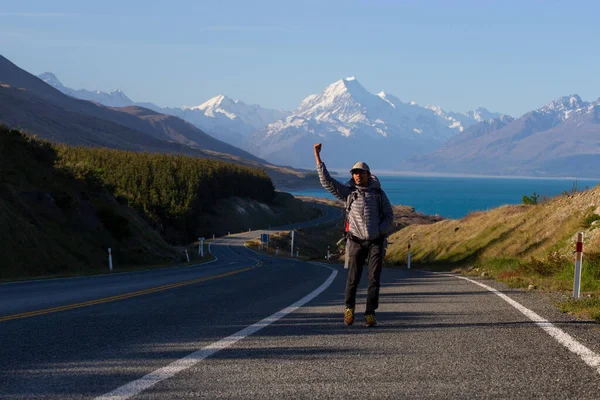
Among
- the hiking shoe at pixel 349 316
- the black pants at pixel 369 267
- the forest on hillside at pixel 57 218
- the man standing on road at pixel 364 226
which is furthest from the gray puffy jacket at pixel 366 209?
the forest on hillside at pixel 57 218

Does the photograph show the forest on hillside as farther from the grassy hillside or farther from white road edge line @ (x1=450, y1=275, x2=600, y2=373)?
white road edge line @ (x1=450, y1=275, x2=600, y2=373)

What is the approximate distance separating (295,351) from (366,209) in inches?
90.3

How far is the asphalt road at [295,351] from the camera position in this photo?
19.0ft

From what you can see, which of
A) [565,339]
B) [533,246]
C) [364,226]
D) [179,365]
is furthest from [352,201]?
[533,246]

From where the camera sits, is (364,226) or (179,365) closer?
(179,365)

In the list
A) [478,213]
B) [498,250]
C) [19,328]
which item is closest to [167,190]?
[478,213]

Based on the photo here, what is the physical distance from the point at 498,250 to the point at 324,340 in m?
20.9

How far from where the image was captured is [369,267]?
29.4ft

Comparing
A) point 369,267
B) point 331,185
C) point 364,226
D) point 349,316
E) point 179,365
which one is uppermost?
point 331,185

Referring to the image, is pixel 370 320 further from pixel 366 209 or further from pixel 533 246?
pixel 533 246

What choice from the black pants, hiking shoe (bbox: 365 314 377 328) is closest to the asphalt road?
hiking shoe (bbox: 365 314 377 328)

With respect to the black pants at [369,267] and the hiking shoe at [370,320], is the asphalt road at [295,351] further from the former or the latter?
the black pants at [369,267]

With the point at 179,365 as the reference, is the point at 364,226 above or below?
above

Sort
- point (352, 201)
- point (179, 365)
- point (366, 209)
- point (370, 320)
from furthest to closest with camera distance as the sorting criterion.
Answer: point (352, 201), point (366, 209), point (370, 320), point (179, 365)
